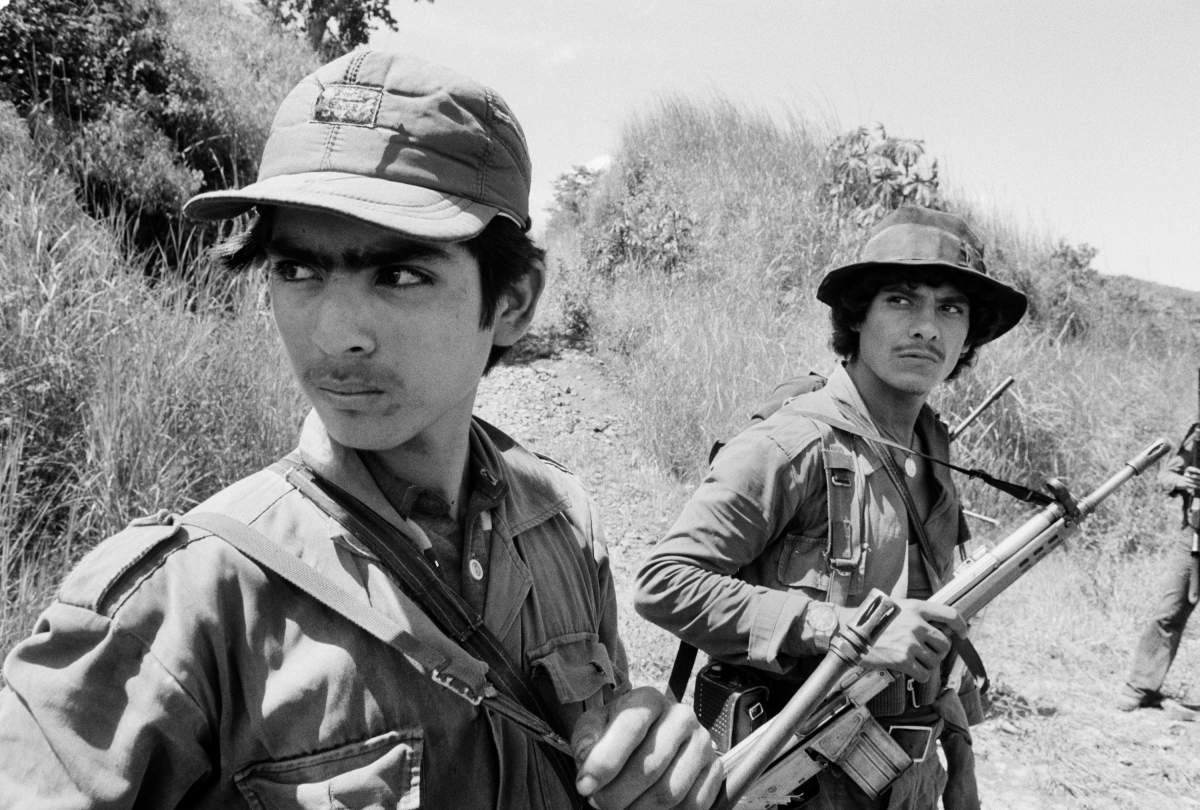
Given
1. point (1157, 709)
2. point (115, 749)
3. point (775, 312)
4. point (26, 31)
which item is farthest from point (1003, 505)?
point (26, 31)

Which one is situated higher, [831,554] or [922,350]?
[922,350]

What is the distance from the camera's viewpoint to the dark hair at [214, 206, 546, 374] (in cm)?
130

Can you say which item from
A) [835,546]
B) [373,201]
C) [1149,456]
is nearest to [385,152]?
[373,201]

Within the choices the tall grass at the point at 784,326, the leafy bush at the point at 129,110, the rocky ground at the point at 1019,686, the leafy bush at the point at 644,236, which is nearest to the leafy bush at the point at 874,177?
the tall grass at the point at 784,326

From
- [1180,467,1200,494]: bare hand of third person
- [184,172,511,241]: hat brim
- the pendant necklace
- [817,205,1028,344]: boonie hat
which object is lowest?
[1180,467,1200,494]: bare hand of third person

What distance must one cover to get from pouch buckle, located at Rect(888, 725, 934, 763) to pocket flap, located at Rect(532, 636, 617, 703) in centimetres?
117

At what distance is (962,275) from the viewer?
100 inches

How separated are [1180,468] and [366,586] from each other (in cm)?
565

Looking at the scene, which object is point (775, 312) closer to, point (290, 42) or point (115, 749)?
point (115, 749)

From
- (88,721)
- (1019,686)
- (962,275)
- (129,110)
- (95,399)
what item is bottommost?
(1019,686)

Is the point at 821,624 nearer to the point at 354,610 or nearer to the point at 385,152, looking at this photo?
the point at 354,610

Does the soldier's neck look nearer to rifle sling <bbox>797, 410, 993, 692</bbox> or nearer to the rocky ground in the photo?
rifle sling <bbox>797, 410, 993, 692</bbox>

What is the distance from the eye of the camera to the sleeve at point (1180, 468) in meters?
5.01

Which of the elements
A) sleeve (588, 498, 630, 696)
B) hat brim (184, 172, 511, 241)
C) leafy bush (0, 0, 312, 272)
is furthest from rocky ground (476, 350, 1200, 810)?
hat brim (184, 172, 511, 241)
